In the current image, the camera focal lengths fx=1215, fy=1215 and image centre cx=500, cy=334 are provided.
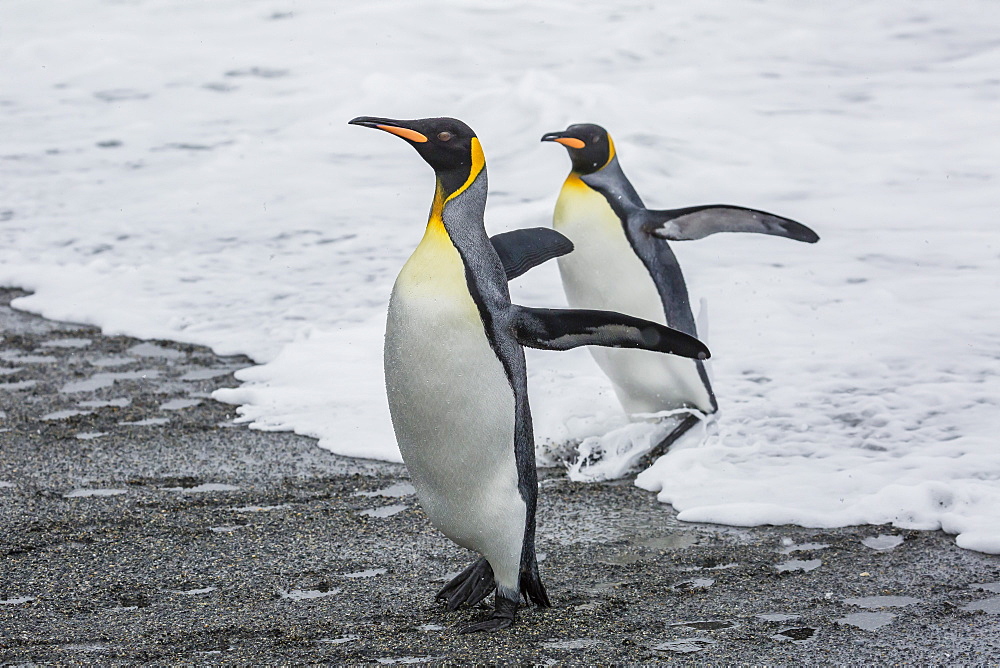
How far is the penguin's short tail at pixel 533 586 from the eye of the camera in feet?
10.1

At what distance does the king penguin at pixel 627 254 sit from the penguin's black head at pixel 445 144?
1.61 meters

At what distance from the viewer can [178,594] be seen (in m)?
3.20

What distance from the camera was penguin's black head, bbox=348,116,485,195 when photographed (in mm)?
2838

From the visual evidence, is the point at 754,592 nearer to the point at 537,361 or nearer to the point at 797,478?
the point at 797,478

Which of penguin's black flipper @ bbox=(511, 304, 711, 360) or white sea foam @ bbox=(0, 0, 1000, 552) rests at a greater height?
penguin's black flipper @ bbox=(511, 304, 711, 360)

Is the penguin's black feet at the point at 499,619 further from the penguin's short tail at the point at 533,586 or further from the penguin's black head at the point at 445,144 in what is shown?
the penguin's black head at the point at 445,144

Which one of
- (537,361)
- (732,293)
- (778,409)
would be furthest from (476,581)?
(732,293)

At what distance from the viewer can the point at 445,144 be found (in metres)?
2.89

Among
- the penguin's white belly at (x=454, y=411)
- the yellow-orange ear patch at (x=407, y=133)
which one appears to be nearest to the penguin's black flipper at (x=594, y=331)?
the penguin's white belly at (x=454, y=411)

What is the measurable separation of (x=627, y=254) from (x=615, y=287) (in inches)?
5.2

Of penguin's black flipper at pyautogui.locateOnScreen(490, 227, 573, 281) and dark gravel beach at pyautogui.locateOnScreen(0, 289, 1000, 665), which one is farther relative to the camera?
penguin's black flipper at pyautogui.locateOnScreen(490, 227, 573, 281)

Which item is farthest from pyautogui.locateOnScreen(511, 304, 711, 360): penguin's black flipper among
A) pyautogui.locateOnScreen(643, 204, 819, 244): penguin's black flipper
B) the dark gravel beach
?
pyautogui.locateOnScreen(643, 204, 819, 244): penguin's black flipper

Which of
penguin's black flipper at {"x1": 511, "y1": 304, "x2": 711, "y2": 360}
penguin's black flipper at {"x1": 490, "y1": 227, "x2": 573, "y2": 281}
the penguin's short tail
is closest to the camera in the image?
penguin's black flipper at {"x1": 511, "y1": 304, "x2": 711, "y2": 360}

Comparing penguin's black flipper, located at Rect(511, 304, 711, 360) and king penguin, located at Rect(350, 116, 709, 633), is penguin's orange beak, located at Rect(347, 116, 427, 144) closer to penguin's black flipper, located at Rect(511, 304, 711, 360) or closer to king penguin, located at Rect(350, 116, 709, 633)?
king penguin, located at Rect(350, 116, 709, 633)
